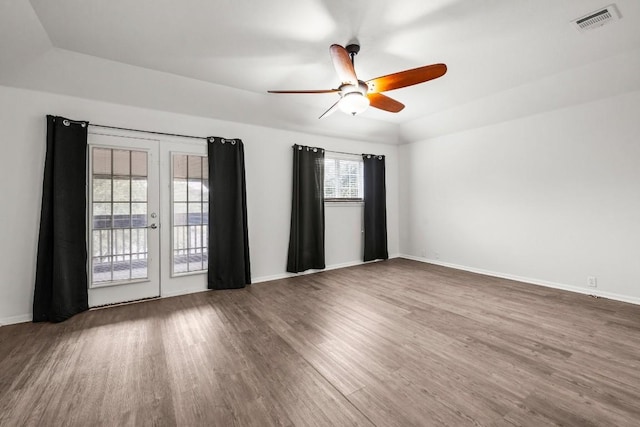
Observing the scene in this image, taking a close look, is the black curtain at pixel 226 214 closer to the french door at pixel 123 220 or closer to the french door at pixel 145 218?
the french door at pixel 145 218

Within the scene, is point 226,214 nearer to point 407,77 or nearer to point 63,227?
point 63,227

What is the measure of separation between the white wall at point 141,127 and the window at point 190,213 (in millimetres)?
500

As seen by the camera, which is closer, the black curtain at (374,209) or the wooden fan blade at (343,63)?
the wooden fan blade at (343,63)

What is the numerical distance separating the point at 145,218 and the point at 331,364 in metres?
2.98

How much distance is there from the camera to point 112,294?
3.29m

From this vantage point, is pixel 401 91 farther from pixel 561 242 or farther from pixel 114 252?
pixel 114 252

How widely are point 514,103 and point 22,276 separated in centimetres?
658

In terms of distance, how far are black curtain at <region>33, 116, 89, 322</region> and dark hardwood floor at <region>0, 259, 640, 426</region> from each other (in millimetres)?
228

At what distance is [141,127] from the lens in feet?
11.3

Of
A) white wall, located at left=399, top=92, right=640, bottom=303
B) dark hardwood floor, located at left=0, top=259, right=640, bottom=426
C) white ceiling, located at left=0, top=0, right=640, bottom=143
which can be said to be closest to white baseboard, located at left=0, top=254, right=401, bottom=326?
dark hardwood floor, located at left=0, top=259, right=640, bottom=426

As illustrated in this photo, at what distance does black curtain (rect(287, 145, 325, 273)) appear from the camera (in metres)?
4.60

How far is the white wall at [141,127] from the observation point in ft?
9.27

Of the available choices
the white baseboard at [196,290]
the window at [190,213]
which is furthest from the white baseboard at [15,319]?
the window at [190,213]

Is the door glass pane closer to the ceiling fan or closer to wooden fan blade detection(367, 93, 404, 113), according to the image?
the ceiling fan
